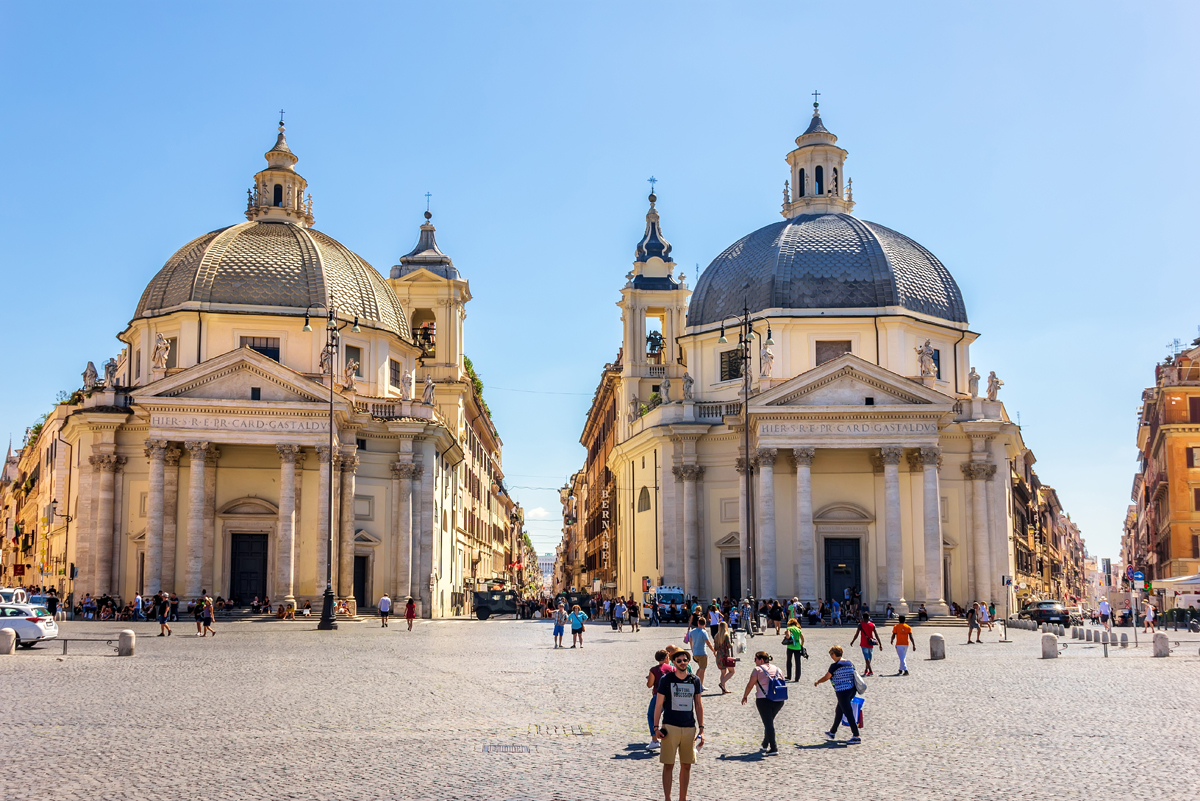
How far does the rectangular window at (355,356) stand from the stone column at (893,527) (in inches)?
944

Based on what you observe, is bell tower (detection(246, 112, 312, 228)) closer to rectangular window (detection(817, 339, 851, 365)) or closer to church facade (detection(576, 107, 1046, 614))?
church facade (detection(576, 107, 1046, 614))

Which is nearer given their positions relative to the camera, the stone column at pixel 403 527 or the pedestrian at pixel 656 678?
the pedestrian at pixel 656 678

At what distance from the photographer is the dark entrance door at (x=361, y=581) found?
5994 cm

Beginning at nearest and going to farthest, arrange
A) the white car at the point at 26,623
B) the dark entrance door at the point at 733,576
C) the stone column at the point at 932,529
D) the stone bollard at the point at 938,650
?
the stone bollard at the point at 938,650
the white car at the point at 26,623
the stone column at the point at 932,529
the dark entrance door at the point at 733,576

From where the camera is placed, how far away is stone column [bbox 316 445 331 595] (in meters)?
55.0

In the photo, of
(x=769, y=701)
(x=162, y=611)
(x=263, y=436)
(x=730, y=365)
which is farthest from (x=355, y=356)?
(x=769, y=701)

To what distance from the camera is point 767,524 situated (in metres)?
56.2

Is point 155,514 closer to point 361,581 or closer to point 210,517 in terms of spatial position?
point 210,517

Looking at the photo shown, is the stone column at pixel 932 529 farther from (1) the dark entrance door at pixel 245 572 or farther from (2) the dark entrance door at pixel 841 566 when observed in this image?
(1) the dark entrance door at pixel 245 572

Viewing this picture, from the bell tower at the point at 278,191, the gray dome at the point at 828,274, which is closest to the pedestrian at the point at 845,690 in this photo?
the gray dome at the point at 828,274

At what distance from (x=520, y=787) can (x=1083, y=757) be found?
677cm

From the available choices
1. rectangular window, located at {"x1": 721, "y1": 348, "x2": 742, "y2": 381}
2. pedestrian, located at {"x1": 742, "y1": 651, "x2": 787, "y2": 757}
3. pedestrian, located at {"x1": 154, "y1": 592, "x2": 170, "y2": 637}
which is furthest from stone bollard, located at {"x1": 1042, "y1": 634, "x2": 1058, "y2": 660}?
rectangular window, located at {"x1": 721, "y1": 348, "x2": 742, "y2": 381}

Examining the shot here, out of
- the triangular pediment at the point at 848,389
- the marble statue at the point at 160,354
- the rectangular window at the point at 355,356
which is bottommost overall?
the triangular pediment at the point at 848,389

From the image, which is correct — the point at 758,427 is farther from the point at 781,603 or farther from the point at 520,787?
the point at 520,787
